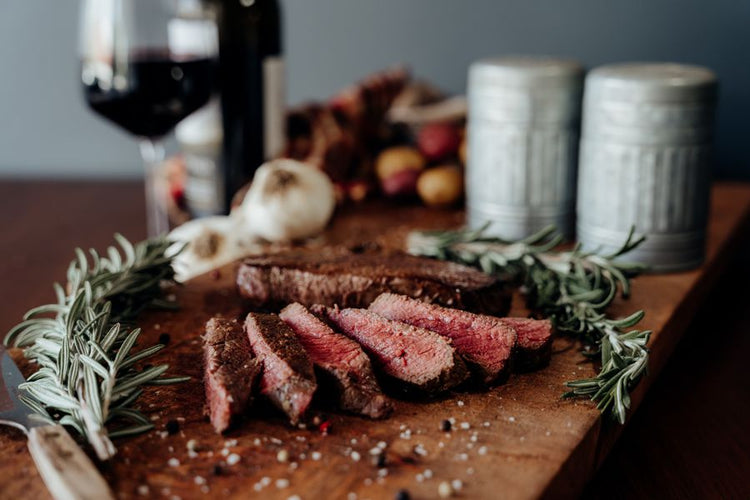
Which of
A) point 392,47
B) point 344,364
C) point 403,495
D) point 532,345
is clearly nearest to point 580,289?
point 532,345

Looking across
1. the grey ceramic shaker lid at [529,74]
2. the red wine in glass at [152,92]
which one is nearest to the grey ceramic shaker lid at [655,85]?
the grey ceramic shaker lid at [529,74]

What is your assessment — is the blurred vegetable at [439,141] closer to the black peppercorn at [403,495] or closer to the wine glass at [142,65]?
the wine glass at [142,65]

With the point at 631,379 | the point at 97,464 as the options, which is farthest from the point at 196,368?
the point at 631,379

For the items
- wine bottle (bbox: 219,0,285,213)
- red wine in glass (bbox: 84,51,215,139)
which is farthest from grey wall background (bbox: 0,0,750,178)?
red wine in glass (bbox: 84,51,215,139)

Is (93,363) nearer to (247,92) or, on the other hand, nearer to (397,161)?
(247,92)

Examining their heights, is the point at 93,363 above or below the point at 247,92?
below

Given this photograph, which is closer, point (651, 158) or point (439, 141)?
point (651, 158)

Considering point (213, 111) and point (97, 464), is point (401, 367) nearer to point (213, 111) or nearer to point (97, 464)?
point (97, 464)
